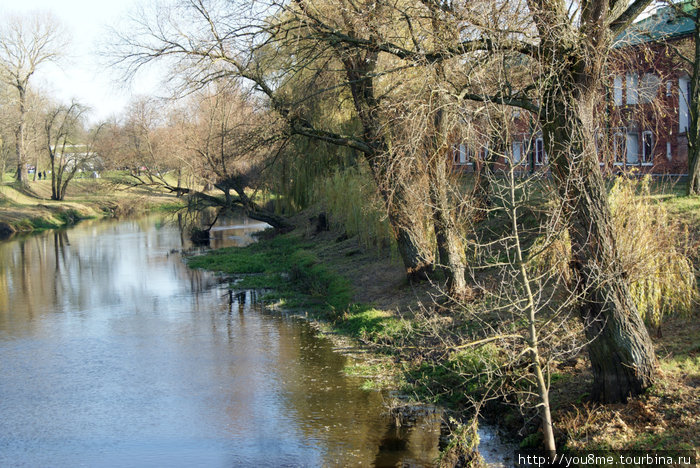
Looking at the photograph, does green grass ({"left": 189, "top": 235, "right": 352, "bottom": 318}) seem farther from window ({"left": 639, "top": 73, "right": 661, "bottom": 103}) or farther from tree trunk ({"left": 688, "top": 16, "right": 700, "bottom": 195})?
window ({"left": 639, "top": 73, "right": 661, "bottom": 103})

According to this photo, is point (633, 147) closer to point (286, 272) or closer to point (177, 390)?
point (286, 272)

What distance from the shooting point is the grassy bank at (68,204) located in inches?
1513

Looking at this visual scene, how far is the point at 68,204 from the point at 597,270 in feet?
146

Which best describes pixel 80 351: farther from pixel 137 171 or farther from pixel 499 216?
pixel 137 171

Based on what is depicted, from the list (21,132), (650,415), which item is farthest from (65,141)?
(650,415)

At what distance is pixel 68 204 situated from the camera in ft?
151

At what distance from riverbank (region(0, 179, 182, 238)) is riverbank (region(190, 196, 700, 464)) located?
57.9ft

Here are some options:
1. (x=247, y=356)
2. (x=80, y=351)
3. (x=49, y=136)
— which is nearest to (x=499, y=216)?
(x=247, y=356)

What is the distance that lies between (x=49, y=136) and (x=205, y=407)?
4267 centimetres

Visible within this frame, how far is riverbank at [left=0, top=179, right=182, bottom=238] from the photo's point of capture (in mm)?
37969

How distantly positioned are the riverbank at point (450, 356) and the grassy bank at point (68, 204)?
1764 cm

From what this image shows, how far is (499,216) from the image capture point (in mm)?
16031

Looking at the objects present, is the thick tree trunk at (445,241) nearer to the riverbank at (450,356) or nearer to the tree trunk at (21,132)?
the riverbank at (450,356)

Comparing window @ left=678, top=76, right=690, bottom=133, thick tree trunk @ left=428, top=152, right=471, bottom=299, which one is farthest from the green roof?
thick tree trunk @ left=428, top=152, right=471, bottom=299
